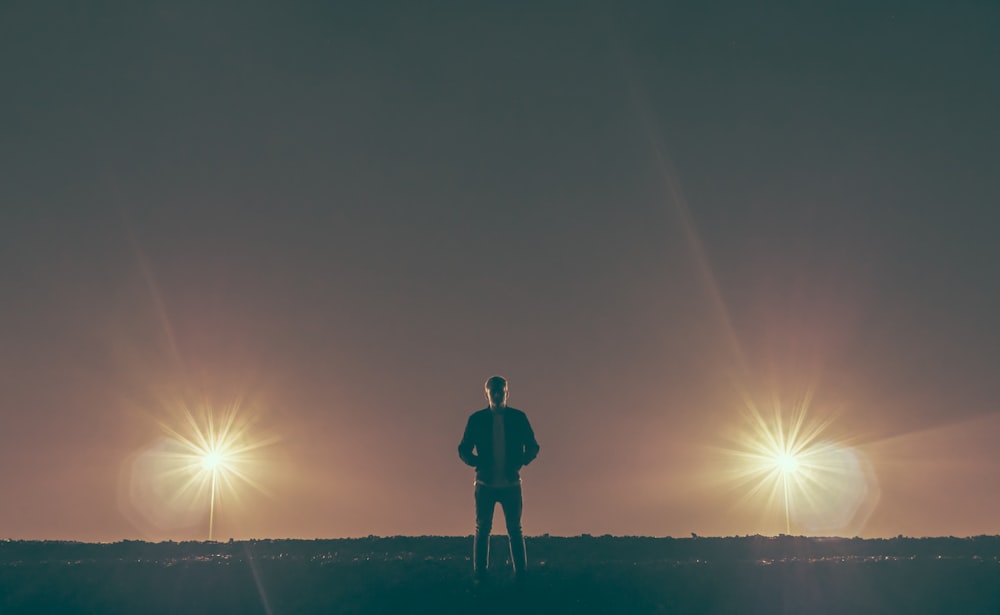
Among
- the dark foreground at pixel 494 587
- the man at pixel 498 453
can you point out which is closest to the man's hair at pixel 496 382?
the man at pixel 498 453

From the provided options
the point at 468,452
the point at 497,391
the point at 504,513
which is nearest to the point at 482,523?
the point at 504,513

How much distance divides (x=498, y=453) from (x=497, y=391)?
1.05m

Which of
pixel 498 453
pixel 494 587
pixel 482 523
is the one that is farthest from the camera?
pixel 494 587

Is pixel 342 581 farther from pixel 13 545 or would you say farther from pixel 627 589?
pixel 13 545

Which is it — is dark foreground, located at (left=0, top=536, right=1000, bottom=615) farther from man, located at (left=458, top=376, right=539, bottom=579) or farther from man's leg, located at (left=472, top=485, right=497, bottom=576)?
man, located at (left=458, top=376, right=539, bottom=579)

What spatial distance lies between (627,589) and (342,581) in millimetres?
5586

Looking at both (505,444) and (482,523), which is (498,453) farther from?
(482,523)

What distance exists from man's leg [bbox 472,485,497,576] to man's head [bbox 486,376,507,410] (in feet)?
4.73

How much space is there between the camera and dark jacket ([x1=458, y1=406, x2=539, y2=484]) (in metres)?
16.8

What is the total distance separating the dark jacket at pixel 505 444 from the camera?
1677 centimetres

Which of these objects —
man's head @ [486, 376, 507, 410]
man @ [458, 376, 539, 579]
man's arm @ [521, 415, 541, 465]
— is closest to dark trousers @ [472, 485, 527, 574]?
man @ [458, 376, 539, 579]

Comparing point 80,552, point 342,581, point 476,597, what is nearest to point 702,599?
point 476,597

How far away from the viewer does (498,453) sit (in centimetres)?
1672

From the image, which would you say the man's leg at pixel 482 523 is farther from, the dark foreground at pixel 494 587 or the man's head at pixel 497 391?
the man's head at pixel 497 391
